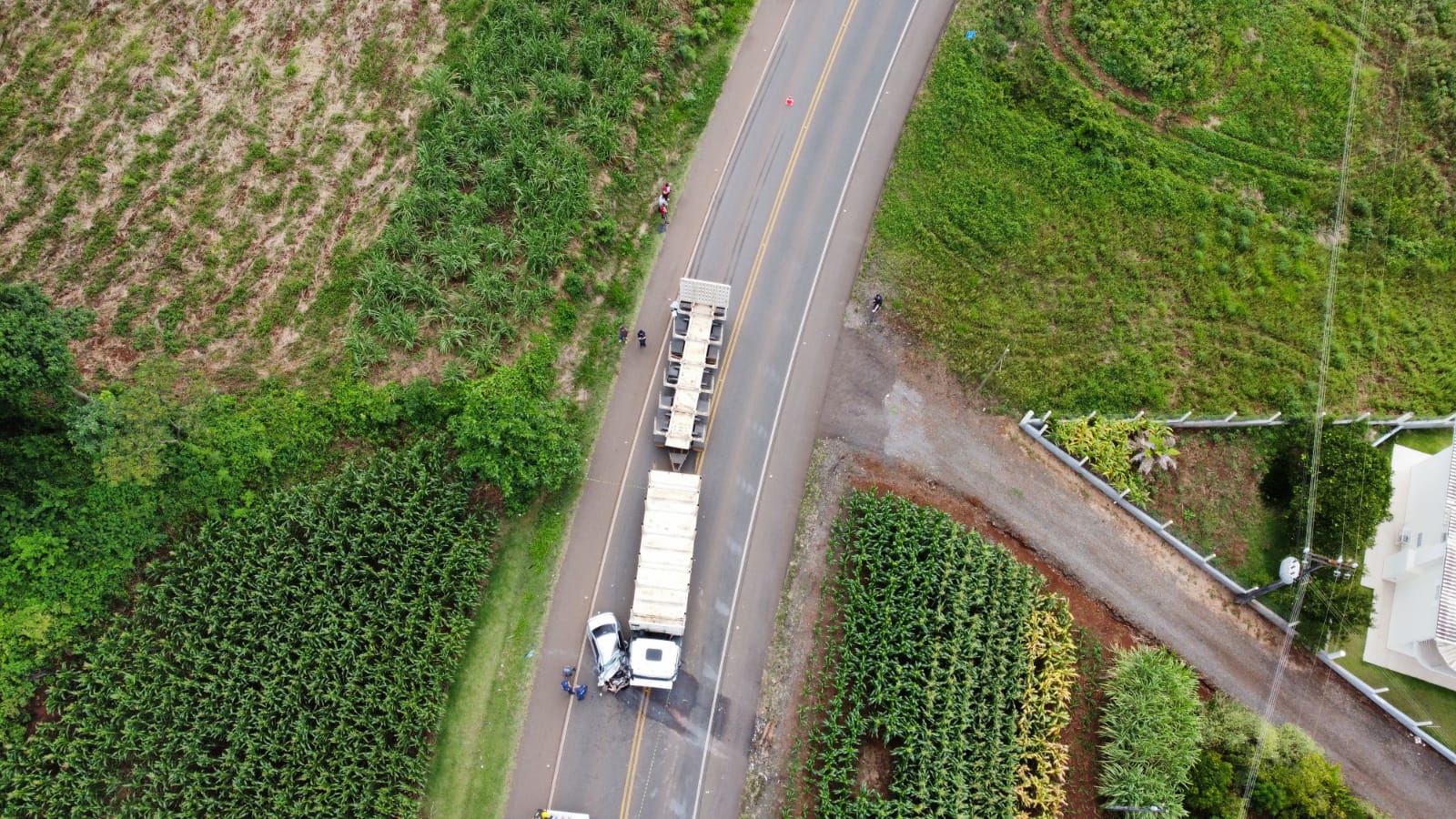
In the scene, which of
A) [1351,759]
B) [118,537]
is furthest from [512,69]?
[1351,759]

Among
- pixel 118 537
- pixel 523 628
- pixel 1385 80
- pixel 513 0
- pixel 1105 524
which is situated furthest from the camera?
pixel 1385 80

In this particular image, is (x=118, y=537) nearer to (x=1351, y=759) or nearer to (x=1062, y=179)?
(x=1062, y=179)

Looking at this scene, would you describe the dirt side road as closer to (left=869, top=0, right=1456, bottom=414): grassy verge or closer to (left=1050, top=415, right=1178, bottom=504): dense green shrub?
(left=1050, top=415, right=1178, bottom=504): dense green shrub

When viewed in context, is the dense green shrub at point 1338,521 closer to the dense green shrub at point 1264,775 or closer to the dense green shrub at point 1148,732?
the dense green shrub at point 1264,775

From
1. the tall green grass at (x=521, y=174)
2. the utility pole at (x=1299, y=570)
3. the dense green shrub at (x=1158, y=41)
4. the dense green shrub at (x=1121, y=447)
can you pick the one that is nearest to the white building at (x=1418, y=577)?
the utility pole at (x=1299, y=570)

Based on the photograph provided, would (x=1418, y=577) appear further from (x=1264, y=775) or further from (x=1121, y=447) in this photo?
(x=1121, y=447)

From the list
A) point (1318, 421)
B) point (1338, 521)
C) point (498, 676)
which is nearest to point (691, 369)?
point (498, 676)
